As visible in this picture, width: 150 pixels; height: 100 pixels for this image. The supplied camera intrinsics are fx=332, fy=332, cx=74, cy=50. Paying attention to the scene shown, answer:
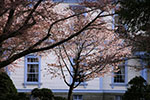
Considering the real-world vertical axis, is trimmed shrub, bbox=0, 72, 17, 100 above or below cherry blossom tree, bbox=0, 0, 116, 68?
below

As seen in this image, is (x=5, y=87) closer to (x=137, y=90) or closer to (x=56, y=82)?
(x=137, y=90)

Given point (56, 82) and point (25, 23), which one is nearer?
point (25, 23)

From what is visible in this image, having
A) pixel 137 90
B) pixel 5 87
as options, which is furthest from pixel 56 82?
pixel 5 87

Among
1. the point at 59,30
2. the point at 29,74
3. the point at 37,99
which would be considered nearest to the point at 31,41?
the point at 59,30

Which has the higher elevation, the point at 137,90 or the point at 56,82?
the point at 56,82

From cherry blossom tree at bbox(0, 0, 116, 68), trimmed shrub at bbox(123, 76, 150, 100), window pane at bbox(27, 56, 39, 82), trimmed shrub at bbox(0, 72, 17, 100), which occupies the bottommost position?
trimmed shrub at bbox(0, 72, 17, 100)

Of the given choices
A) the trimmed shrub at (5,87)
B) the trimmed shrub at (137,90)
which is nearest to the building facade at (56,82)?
the trimmed shrub at (137,90)

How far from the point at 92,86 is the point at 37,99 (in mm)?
7836

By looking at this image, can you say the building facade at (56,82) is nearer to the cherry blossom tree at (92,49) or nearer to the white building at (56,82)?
the white building at (56,82)

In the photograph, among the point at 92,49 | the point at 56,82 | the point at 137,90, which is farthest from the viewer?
the point at 56,82

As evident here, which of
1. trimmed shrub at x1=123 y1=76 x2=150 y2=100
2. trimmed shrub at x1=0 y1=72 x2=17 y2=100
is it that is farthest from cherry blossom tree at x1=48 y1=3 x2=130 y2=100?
trimmed shrub at x1=0 y1=72 x2=17 y2=100

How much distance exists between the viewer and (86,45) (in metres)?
15.4

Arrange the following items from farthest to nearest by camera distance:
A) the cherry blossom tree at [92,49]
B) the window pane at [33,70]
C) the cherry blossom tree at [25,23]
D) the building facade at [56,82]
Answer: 1. the window pane at [33,70]
2. the building facade at [56,82]
3. the cherry blossom tree at [92,49]
4. the cherry blossom tree at [25,23]

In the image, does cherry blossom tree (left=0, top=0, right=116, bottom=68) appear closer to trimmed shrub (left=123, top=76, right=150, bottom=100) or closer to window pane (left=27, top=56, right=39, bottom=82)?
trimmed shrub (left=123, top=76, right=150, bottom=100)
